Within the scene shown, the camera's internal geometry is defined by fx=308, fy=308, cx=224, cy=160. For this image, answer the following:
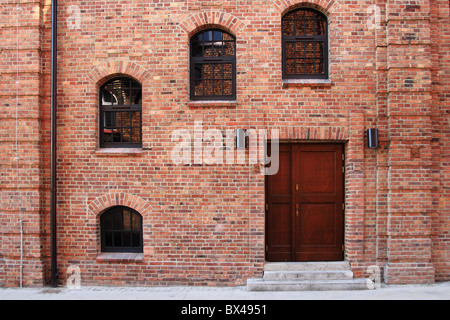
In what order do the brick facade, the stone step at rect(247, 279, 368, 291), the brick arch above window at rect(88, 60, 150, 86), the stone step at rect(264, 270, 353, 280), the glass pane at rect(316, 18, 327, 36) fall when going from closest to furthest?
the stone step at rect(247, 279, 368, 291) < the stone step at rect(264, 270, 353, 280) < the brick facade < the brick arch above window at rect(88, 60, 150, 86) < the glass pane at rect(316, 18, 327, 36)

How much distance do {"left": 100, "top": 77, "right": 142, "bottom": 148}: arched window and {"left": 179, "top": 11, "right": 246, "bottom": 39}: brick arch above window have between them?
1.59m

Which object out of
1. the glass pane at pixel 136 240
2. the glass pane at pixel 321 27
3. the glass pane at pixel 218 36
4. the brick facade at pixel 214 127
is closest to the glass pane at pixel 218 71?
the brick facade at pixel 214 127

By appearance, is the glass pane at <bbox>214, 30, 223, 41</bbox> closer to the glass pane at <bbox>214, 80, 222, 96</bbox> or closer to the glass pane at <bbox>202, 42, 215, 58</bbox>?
the glass pane at <bbox>202, 42, 215, 58</bbox>

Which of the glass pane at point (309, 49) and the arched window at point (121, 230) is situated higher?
the glass pane at point (309, 49)

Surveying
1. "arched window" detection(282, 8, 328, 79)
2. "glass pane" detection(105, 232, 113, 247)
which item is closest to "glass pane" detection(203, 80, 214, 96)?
"arched window" detection(282, 8, 328, 79)

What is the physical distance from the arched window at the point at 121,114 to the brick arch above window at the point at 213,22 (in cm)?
159

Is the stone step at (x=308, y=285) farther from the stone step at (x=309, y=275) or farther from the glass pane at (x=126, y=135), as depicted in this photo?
the glass pane at (x=126, y=135)

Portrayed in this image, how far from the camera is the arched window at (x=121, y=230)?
6438mm

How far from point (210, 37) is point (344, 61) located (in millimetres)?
2792

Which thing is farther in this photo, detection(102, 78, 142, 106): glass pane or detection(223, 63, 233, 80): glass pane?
detection(102, 78, 142, 106): glass pane

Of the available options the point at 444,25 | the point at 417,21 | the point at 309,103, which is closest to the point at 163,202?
the point at 309,103

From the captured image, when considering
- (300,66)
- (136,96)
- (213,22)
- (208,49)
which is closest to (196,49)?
(208,49)

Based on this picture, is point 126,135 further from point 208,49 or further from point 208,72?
point 208,49

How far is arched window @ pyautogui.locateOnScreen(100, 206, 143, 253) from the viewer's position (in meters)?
6.44
